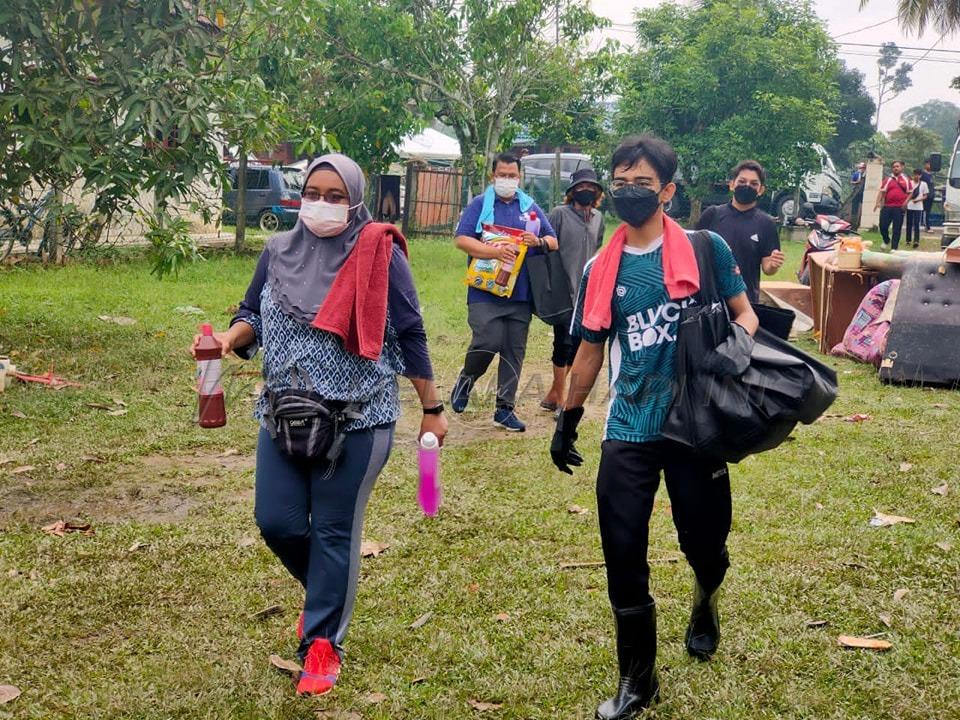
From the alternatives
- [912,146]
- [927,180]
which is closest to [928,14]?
[927,180]

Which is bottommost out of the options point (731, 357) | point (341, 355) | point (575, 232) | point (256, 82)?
point (341, 355)

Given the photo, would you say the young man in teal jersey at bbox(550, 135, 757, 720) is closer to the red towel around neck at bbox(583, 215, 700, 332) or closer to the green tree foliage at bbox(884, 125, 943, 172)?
the red towel around neck at bbox(583, 215, 700, 332)

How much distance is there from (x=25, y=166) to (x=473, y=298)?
4346 millimetres

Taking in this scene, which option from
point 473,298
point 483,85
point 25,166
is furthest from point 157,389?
point 483,85

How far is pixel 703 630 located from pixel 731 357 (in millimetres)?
1211

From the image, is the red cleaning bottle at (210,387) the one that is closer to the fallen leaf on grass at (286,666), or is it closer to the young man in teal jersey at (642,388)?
the fallen leaf on grass at (286,666)

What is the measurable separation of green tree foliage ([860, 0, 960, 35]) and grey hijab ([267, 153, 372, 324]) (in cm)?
2587

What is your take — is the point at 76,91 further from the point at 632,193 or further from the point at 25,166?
the point at 632,193

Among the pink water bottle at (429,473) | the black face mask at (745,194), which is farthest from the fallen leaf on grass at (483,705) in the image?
the black face mask at (745,194)

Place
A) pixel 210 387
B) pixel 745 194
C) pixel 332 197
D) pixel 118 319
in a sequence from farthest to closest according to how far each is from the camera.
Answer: pixel 118 319
pixel 745 194
pixel 210 387
pixel 332 197

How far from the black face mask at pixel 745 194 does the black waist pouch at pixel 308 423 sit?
16.9 ft

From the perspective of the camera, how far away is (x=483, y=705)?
3.86 m

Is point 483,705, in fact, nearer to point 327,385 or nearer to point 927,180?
point 327,385

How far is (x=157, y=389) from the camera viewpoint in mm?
8867
